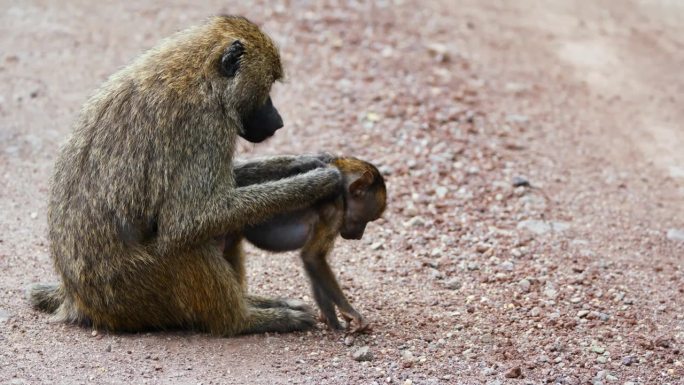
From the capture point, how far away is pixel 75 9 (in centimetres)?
1144

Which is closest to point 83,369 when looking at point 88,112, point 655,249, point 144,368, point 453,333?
point 144,368

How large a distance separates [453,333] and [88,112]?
2377 mm

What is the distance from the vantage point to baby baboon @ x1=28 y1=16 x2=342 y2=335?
5.46 meters

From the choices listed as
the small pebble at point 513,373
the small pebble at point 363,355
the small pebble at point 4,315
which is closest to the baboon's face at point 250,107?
the small pebble at point 363,355

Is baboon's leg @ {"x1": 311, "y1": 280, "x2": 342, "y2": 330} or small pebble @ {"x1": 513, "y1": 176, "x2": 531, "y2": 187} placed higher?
baboon's leg @ {"x1": 311, "y1": 280, "x2": 342, "y2": 330}

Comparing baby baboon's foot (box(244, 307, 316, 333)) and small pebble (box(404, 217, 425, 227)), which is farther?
small pebble (box(404, 217, 425, 227))

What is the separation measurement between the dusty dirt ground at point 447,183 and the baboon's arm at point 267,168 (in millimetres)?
823

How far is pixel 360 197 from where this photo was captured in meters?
5.88

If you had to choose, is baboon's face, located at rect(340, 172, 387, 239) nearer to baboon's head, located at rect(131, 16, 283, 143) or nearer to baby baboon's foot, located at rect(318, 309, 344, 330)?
baby baboon's foot, located at rect(318, 309, 344, 330)

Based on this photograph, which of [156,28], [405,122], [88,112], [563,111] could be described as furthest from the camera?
[156,28]

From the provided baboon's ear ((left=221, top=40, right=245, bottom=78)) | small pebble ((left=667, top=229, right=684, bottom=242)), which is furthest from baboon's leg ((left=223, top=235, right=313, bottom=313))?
small pebble ((left=667, top=229, right=684, bottom=242))

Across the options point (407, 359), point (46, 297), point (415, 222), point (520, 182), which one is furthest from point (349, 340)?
point (520, 182)

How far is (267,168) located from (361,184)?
0.69 metres

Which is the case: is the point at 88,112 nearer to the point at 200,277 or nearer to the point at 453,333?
the point at 200,277
